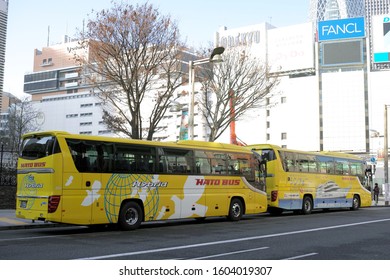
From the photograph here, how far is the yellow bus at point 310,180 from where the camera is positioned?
21.9 meters

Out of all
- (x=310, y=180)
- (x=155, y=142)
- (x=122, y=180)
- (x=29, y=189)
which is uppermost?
(x=155, y=142)

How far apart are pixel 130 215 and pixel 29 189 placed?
3327 millimetres

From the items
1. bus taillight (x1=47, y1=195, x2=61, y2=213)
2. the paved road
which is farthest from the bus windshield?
the paved road

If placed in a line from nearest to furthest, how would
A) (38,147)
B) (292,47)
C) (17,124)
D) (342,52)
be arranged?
(38,147), (17,124), (342,52), (292,47)

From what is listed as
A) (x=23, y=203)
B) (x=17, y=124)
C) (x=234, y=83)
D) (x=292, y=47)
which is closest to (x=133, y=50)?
(x=234, y=83)

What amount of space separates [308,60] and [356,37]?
9.66 meters

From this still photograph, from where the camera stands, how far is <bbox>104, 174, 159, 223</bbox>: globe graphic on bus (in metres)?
14.4

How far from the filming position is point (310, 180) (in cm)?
2384

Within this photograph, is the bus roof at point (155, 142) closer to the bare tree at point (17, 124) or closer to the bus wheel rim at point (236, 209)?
the bus wheel rim at point (236, 209)

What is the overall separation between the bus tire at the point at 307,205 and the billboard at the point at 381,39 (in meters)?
67.1

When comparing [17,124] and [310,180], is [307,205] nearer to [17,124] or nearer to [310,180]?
[310,180]

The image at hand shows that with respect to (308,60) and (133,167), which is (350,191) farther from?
(308,60)

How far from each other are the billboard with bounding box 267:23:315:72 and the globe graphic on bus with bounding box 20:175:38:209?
75875 mm

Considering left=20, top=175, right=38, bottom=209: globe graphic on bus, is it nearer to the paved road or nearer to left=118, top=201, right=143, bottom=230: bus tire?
the paved road
